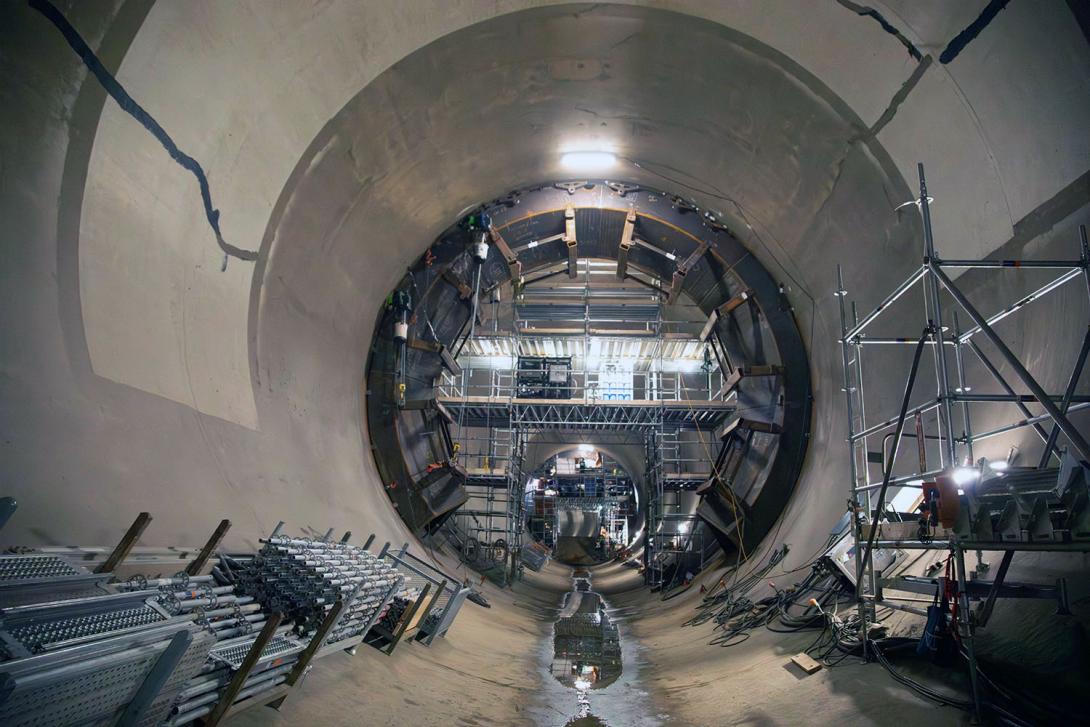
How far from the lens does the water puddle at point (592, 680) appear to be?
4.19 metres

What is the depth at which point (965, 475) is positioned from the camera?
3305 mm

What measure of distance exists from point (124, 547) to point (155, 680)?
1.23m

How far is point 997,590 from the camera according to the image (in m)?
3.28

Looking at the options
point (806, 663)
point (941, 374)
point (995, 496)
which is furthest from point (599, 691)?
point (941, 374)

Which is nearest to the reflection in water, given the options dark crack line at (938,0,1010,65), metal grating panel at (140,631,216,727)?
metal grating panel at (140,631,216,727)

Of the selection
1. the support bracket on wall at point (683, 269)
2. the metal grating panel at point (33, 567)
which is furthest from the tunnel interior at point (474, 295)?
the support bracket on wall at point (683, 269)

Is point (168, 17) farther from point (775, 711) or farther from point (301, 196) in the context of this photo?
point (775, 711)

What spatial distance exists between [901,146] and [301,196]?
189 inches

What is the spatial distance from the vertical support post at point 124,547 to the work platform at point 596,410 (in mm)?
8771

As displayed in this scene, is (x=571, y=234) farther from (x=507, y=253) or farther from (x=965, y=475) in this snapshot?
(x=965, y=475)

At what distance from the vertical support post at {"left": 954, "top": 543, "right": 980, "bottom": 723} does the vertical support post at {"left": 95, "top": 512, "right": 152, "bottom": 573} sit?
3953 mm

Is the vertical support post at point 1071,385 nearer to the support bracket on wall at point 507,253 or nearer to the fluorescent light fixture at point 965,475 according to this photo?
the fluorescent light fixture at point 965,475

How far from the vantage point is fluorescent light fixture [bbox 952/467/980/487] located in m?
3.23

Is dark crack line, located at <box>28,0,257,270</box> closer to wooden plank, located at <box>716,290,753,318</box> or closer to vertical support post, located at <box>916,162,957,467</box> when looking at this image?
vertical support post, located at <box>916,162,957,467</box>
